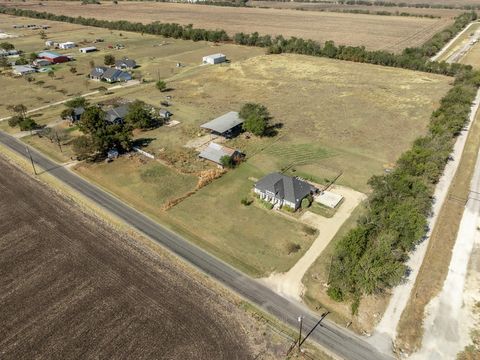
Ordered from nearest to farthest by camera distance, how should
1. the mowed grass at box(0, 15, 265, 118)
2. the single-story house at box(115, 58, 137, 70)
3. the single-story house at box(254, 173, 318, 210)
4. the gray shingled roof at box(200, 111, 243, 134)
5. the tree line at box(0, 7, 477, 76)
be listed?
the single-story house at box(254, 173, 318, 210), the gray shingled roof at box(200, 111, 243, 134), the mowed grass at box(0, 15, 265, 118), the tree line at box(0, 7, 477, 76), the single-story house at box(115, 58, 137, 70)

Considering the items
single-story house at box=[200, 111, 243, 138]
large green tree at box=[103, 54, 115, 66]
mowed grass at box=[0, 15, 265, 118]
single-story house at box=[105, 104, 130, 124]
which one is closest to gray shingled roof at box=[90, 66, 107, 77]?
mowed grass at box=[0, 15, 265, 118]

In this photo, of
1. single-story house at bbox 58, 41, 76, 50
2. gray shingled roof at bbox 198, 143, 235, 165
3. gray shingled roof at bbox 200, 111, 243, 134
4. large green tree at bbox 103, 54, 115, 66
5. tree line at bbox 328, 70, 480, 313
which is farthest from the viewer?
single-story house at bbox 58, 41, 76, 50

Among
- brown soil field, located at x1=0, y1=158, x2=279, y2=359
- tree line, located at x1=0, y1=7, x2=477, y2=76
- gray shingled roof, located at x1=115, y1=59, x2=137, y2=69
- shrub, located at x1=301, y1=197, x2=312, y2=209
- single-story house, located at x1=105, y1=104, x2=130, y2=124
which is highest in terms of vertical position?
tree line, located at x1=0, y1=7, x2=477, y2=76

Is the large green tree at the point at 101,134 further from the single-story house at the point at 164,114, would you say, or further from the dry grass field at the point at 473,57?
the dry grass field at the point at 473,57

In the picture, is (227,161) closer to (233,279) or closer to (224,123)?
(224,123)

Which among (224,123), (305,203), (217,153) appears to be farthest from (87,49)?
(305,203)

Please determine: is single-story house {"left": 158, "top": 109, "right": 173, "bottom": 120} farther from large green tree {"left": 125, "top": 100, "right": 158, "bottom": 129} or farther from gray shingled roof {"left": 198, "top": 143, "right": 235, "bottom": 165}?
gray shingled roof {"left": 198, "top": 143, "right": 235, "bottom": 165}

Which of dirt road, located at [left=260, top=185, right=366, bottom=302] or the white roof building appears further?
the white roof building
